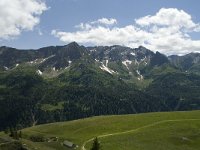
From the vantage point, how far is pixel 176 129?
175250mm

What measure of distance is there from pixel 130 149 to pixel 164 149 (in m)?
13.5

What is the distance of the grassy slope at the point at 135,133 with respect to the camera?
488 feet

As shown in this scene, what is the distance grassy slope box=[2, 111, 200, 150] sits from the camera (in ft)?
488

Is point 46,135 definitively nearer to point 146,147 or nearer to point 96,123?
point 96,123

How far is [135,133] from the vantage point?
552 ft

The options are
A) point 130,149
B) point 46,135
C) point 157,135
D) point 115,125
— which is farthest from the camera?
point 115,125

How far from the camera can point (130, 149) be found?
460 ft

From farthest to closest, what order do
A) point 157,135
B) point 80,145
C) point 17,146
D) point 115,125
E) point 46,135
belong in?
point 115,125
point 46,135
point 157,135
point 80,145
point 17,146

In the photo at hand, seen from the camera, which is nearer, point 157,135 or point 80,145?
point 80,145

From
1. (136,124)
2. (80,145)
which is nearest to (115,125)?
(136,124)

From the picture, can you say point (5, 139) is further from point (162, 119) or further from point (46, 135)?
point (162, 119)

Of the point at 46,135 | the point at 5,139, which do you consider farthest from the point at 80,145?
the point at 5,139

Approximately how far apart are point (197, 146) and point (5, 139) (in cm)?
7801

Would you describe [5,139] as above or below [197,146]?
above
